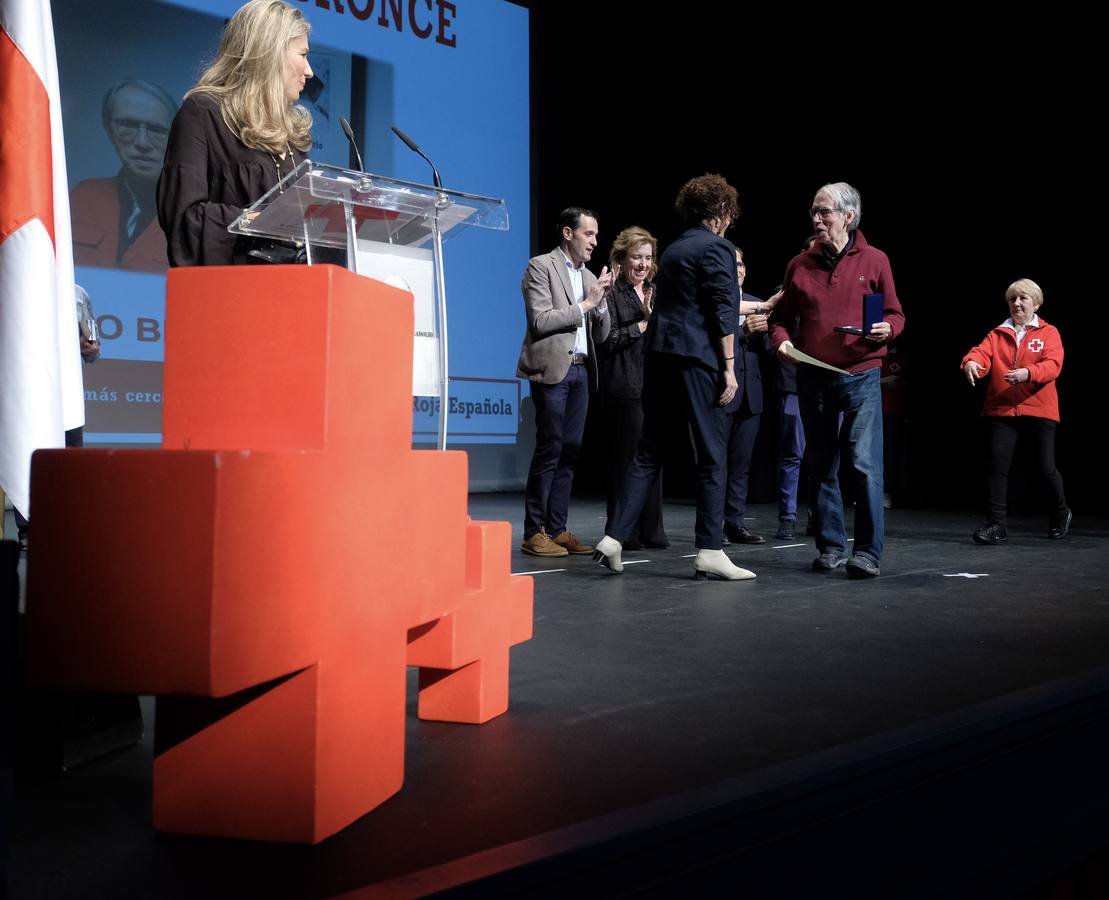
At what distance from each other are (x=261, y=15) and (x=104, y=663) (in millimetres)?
1153

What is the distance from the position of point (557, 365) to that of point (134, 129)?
2959mm

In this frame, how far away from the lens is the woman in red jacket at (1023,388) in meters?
5.04

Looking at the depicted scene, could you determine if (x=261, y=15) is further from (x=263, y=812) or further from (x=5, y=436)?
(x=263, y=812)

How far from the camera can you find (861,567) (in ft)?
11.6

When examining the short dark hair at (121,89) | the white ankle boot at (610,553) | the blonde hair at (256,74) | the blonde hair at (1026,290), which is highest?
the short dark hair at (121,89)

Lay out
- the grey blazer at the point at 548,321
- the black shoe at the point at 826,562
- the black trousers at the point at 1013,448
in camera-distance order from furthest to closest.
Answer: the black trousers at the point at 1013,448, the grey blazer at the point at 548,321, the black shoe at the point at 826,562

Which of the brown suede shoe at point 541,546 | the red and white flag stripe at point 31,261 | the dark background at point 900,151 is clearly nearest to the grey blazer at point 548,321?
the brown suede shoe at point 541,546

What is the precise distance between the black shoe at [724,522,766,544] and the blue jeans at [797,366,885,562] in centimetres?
106

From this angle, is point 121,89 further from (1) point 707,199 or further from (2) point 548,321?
(1) point 707,199

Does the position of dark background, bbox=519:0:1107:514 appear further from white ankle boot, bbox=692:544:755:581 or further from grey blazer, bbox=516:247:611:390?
white ankle boot, bbox=692:544:755:581

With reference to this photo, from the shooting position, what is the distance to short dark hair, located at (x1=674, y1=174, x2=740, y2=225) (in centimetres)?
355

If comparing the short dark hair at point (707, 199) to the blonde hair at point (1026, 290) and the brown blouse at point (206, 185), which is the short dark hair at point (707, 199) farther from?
the blonde hair at point (1026, 290)

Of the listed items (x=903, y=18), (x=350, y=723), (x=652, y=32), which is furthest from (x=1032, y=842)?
(x=652, y=32)

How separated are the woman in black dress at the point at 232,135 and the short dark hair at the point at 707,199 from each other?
6.43 ft
